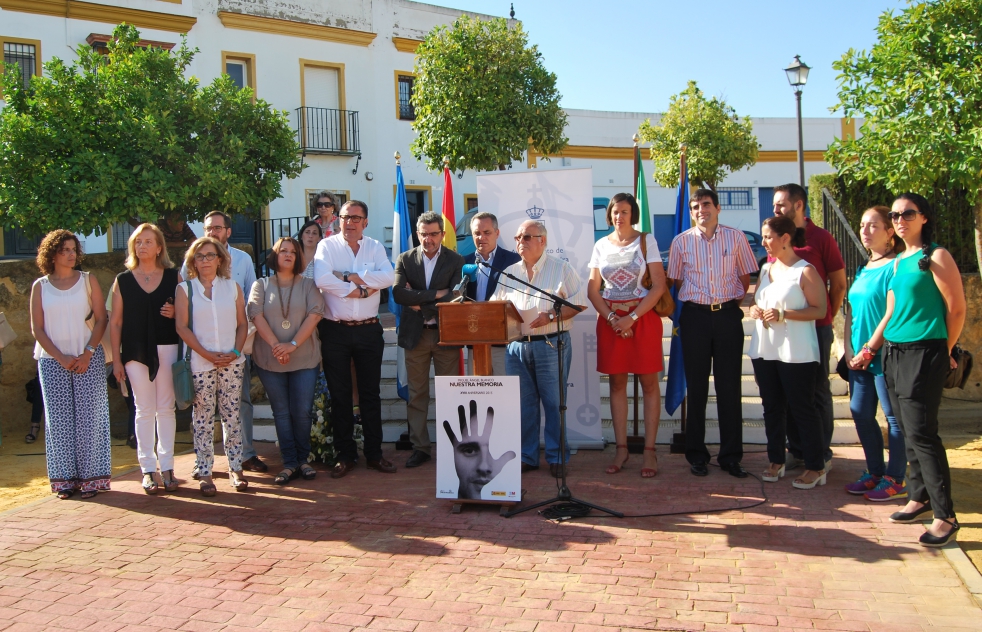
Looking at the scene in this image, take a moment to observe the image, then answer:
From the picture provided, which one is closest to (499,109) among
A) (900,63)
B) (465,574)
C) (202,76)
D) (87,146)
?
(202,76)

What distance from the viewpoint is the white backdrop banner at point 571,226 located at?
7.09 meters

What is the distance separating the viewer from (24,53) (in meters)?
16.0

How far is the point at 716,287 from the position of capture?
592 centimetres

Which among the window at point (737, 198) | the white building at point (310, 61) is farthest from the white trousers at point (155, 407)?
the window at point (737, 198)

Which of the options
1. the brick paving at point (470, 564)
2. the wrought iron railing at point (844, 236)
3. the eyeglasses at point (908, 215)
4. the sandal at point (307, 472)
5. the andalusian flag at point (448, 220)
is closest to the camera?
the brick paving at point (470, 564)

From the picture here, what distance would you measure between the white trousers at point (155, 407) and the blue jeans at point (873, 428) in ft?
16.6

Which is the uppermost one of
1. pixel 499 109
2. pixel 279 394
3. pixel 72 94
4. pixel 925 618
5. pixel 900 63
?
pixel 499 109

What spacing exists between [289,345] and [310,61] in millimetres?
14832

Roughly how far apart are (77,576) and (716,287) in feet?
15.2

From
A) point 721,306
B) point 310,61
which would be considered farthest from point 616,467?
point 310,61

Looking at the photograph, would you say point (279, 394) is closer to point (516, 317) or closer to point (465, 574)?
point (516, 317)

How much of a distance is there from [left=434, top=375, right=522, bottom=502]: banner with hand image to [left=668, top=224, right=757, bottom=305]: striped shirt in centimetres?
171

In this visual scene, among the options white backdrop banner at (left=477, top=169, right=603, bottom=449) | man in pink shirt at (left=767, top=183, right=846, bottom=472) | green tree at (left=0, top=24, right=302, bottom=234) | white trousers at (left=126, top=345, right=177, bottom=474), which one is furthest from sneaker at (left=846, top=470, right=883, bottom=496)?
green tree at (left=0, top=24, right=302, bottom=234)

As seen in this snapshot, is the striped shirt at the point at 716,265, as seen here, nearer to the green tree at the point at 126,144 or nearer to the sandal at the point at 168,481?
the sandal at the point at 168,481
